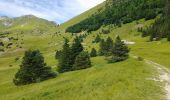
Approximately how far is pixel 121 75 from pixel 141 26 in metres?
146

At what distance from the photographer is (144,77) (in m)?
44.5

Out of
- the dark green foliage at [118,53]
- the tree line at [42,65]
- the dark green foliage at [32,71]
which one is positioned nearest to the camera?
the dark green foliage at [32,71]

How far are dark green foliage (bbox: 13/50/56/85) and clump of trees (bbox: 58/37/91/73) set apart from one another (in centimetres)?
785

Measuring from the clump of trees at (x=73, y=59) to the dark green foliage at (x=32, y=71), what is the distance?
7852 millimetres

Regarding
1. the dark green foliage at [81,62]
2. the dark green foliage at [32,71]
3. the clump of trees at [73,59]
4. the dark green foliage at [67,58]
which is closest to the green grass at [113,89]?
the dark green foliage at [32,71]

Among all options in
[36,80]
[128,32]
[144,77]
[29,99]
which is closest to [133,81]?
[144,77]

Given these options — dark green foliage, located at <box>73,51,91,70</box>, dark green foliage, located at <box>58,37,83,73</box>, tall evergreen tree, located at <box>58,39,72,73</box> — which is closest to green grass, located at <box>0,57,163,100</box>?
dark green foliage, located at <box>73,51,91,70</box>

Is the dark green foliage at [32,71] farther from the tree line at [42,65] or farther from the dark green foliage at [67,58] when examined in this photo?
the dark green foliage at [67,58]

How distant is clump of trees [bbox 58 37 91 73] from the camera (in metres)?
71.0

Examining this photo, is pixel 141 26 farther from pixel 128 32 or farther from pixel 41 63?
pixel 41 63

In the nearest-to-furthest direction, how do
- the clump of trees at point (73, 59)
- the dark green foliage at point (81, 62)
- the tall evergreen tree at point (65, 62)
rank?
the dark green foliage at point (81, 62) → the clump of trees at point (73, 59) → the tall evergreen tree at point (65, 62)

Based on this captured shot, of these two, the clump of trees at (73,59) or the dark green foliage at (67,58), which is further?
the dark green foliage at (67,58)

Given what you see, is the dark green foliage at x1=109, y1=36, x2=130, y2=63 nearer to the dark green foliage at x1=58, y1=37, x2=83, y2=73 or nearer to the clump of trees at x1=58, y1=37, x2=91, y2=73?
the clump of trees at x1=58, y1=37, x2=91, y2=73

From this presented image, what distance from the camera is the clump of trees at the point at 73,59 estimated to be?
71.0 m
